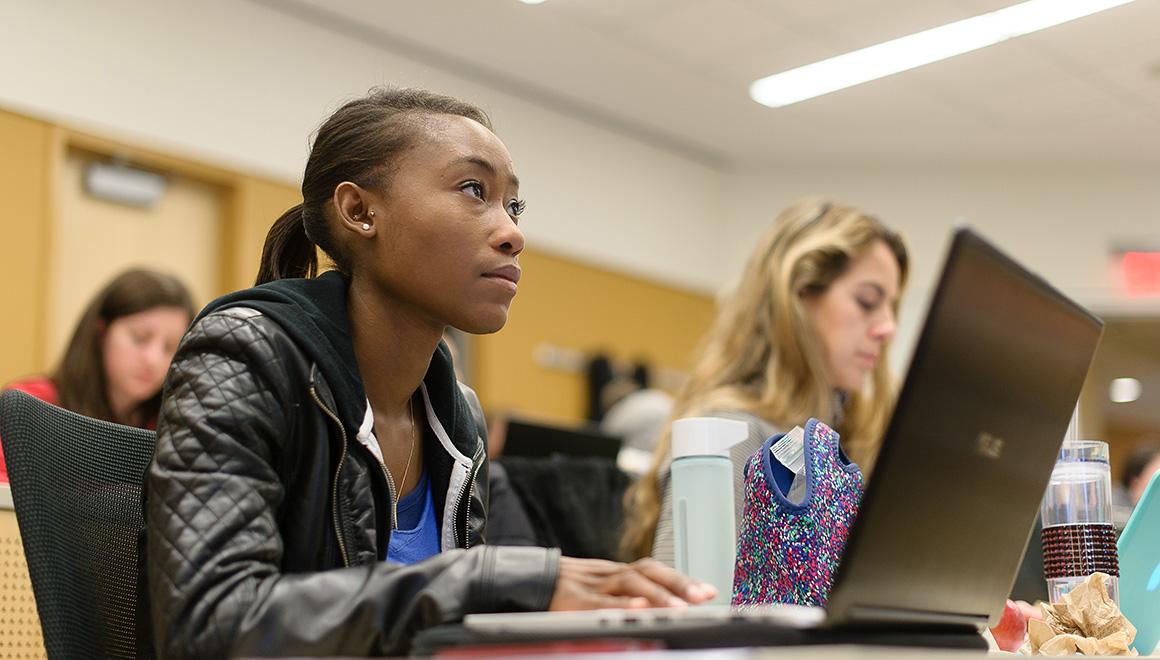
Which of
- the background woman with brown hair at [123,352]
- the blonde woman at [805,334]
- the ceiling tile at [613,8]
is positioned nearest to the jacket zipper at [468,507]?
the blonde woman at [805,334]

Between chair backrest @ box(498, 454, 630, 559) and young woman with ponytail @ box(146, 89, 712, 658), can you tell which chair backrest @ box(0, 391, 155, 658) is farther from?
chair backrest @ box(498, 454, 630, 559)

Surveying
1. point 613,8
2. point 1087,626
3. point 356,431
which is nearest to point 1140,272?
point 613,8

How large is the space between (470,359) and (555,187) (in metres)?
0.91

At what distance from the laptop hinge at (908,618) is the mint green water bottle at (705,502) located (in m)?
0.20

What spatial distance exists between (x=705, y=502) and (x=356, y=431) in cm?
36

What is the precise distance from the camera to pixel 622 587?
0.97 meters

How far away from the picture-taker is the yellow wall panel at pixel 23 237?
3.96 metres

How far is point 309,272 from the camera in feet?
5.15

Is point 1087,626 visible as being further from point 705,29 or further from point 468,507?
point 705,29

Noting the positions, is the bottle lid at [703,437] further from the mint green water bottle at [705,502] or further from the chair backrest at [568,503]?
the chair backrest at [568,503]

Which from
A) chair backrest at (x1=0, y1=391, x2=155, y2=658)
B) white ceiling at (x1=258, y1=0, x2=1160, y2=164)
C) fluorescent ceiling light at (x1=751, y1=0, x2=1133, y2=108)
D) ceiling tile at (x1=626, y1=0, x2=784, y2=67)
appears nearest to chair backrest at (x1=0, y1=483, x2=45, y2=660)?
chair backrest at (x1=0, y1=391, x2=155, y2=658)

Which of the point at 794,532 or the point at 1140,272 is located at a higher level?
the point at 1140,272

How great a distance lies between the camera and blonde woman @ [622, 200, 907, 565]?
248cm

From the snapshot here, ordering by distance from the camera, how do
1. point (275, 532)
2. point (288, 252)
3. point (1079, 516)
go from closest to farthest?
point (275, 532)
point (1079, 516)
point (288, 252)
